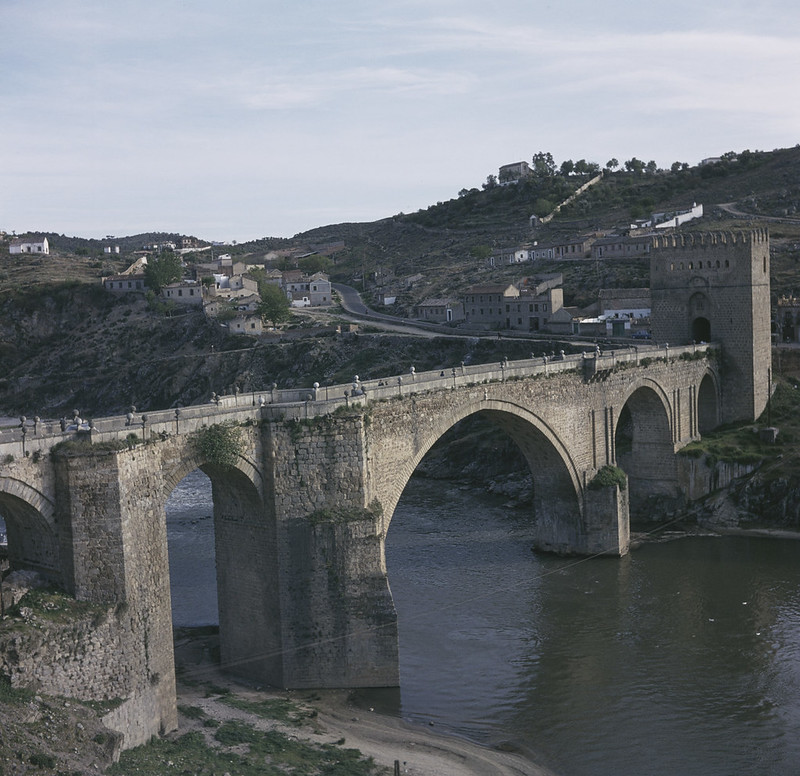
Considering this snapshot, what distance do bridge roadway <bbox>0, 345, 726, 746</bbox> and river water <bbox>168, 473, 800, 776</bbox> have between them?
A: 8.20 feet

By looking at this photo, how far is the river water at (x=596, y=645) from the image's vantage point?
24.2m

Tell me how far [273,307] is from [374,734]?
208 ft

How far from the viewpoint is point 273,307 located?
8431cm

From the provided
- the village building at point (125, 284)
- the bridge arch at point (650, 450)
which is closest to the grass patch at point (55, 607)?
the bridge arch at point (650, 450)

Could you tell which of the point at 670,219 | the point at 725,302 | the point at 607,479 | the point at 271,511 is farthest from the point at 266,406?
the point at 670,219

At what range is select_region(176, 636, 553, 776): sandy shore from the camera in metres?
22.5

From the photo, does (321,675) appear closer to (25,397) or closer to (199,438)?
(199,438)

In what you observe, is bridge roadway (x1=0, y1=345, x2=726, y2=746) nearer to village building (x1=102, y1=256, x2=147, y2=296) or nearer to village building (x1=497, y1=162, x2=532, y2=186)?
village building (x1=102, y1=256, x2=147, y2=296)

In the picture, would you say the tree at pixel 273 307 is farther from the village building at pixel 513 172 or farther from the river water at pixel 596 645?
the village building at pixel 513 172

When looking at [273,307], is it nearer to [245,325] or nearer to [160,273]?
[245,325]

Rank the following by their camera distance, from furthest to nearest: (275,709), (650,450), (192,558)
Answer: (650,450) < (192,558) < (275,709)

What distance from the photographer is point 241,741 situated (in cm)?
2183

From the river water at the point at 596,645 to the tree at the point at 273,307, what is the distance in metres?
42.6

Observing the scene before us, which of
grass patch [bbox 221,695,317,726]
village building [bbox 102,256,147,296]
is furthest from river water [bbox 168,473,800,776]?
village building [bbox 102,256,147,296]
